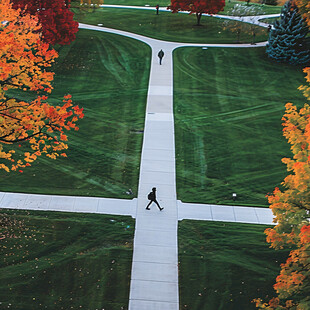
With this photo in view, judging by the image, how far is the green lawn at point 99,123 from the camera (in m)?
20.9

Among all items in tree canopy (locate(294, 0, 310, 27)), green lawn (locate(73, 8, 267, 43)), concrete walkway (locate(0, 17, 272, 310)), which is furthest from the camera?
green lawn (locate(73, 8, 267, 43))

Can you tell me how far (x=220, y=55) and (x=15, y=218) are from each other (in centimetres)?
2702

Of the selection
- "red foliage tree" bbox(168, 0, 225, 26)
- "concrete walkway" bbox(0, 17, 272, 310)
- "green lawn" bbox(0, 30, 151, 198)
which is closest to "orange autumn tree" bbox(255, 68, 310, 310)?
"concrete walkway" bbox(0, 17, 272, 310)

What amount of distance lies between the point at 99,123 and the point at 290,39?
20.5 meters

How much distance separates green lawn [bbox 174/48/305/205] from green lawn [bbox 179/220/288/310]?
2.27 meters

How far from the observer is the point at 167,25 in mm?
48750

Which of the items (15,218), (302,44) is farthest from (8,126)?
(302,44)

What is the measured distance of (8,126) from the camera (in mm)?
15078

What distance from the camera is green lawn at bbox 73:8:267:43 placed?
44553 millimetres

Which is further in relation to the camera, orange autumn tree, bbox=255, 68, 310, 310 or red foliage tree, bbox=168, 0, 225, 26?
red foliage tree, bbox=168, 0, 225, 26

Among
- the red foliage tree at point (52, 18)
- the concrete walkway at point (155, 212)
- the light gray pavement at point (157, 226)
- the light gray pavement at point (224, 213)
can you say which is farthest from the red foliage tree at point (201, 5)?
the light gray pavement at point (224, 213)

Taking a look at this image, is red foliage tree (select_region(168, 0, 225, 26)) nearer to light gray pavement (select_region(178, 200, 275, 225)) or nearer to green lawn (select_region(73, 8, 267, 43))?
green lawn (select_region(73, 8, 267, 43))

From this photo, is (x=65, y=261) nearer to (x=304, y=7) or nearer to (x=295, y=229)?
(x=295, y=229)

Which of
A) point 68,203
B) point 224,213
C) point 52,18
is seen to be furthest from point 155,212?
point 52,18
